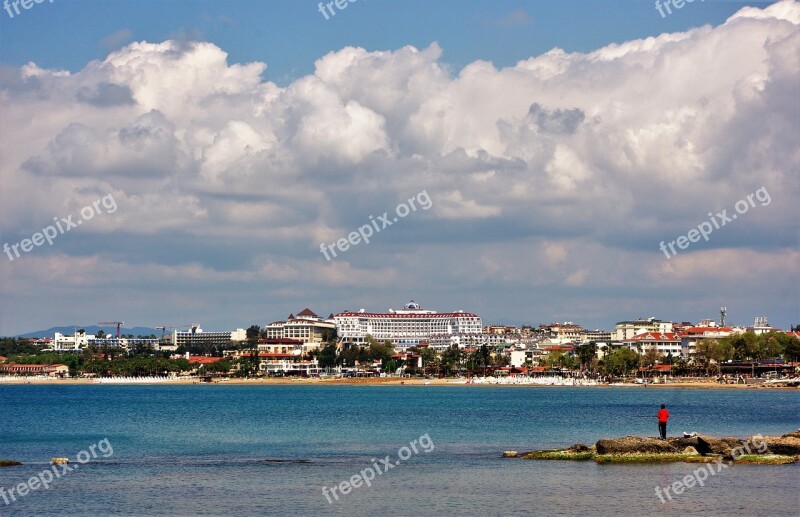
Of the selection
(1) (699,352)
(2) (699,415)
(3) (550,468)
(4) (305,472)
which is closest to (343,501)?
(4) (305,472)

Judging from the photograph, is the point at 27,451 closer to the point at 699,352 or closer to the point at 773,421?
the point at 773,421

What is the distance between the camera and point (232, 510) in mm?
32938
